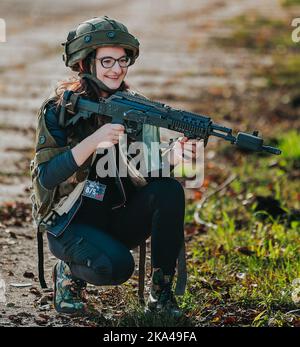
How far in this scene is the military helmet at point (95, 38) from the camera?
16.7ft

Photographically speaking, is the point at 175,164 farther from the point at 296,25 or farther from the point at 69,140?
the point at 296,25

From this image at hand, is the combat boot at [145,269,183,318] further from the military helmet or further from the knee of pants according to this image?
the military helmet

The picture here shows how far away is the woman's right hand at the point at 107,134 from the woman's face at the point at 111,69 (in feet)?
1.14

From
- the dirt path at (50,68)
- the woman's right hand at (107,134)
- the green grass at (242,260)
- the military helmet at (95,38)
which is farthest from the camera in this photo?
the dirt path at (50,68)

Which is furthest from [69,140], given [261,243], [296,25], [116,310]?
[296,25]

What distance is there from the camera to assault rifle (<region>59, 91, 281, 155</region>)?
498 centimetres

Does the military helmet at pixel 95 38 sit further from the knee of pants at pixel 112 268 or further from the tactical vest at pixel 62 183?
the knee of pants at pixel 112 268

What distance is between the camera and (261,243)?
20.9 feet

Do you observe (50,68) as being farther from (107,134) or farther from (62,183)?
(107,134)

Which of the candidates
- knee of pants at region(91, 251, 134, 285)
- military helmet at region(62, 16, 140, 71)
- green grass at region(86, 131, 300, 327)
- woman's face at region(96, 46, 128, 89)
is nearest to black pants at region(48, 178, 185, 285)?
knee of pants at region(91, 251, 134, 285)

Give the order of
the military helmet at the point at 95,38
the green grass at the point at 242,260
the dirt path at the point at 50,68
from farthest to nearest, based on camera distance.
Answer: the dirt path at the point at 50,68
the green grass at the point at 242,260
the military helmet at the point at 95,38

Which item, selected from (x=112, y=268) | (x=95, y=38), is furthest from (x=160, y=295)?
(x=95, y=38)

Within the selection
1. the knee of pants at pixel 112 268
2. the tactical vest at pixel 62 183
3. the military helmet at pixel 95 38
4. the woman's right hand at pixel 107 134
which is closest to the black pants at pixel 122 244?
the knee of pants at pixel 112 268

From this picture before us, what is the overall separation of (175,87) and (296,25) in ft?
19.8
